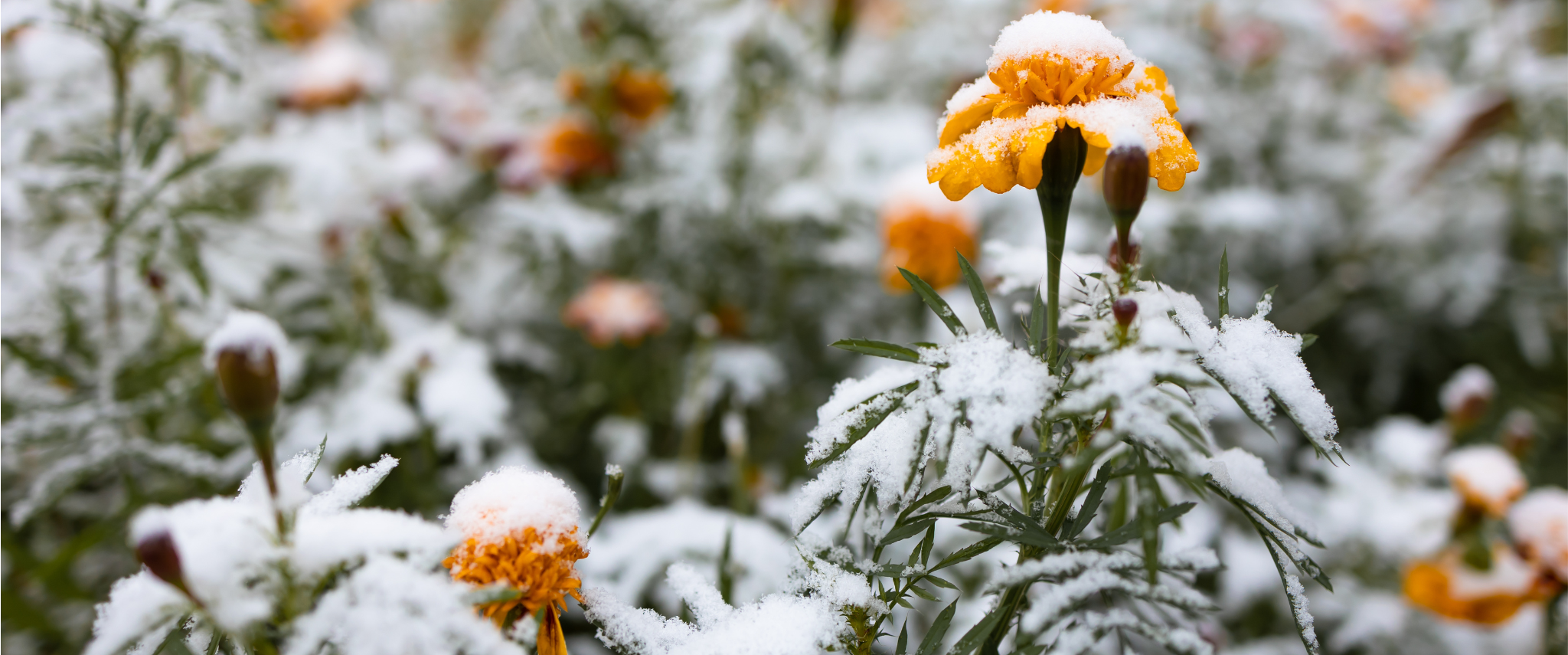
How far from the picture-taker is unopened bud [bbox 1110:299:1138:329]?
0.37 m

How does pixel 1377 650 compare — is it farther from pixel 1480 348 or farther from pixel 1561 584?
pixel 1480 348

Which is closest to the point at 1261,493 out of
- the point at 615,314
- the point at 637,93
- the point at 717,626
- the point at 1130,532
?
the point at 1130,532

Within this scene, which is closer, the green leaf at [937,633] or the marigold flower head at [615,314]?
the green leaf at [937,633]

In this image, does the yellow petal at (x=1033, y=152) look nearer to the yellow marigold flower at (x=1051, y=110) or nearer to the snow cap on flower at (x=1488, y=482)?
the yellow marigold flower at (x=1051, y=110)

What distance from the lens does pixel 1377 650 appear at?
1.01 m

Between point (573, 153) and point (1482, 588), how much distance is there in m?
1.35

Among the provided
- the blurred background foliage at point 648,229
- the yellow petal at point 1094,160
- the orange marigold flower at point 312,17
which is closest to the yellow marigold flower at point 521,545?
the yellow petal at point 1094,160

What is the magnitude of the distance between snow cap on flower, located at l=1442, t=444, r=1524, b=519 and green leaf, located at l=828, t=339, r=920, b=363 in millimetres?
831

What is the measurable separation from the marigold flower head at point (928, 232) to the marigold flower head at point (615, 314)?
1.23 feet

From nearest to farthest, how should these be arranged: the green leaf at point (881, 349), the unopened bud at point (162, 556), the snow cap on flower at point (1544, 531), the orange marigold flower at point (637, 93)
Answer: the unopened bud at point (162, 556) → the green leaf at point (881, 349) → the snow cap on flower at point (1544, 531) → the orange marigold flower at point (637, 93)

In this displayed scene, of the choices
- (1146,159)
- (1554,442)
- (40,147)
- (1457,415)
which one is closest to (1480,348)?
(1554,442)

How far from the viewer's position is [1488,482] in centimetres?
90

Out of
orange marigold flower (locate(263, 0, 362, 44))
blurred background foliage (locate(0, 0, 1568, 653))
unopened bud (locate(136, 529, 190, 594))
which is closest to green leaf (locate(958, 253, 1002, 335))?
unopened bud (locate(136, 529, 190, 594))

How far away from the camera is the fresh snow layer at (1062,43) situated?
41 centimetres
